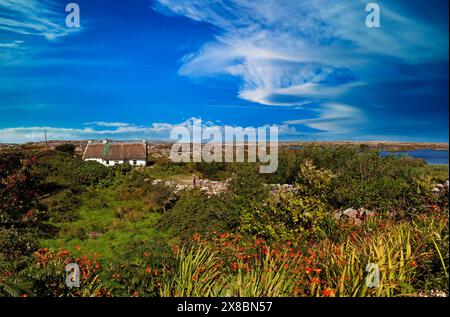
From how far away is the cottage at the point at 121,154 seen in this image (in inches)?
741

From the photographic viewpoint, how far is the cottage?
741 inches

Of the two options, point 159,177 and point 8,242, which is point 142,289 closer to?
point 8,242

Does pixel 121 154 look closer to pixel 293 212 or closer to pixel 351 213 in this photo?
pixel 351 213

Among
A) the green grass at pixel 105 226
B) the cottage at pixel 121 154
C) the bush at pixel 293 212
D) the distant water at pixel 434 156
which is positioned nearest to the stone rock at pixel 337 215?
the bush at pixel 293 212

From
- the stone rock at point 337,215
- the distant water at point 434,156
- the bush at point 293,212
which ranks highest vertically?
the distant water at point 434,156

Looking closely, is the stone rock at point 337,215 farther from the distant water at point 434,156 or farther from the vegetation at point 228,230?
the distant water at point 434,156

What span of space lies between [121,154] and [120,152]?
153 mm

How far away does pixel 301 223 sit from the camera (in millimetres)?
6719

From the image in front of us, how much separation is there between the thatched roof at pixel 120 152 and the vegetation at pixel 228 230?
116 centimetres

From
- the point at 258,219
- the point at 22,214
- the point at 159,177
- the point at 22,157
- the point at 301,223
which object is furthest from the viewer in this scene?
the point at 159,177

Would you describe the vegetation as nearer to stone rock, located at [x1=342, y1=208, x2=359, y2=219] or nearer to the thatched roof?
stone rock, located at [x1=342, y1=208, x2=359, y2=219]

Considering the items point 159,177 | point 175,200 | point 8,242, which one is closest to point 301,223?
point 8,242
